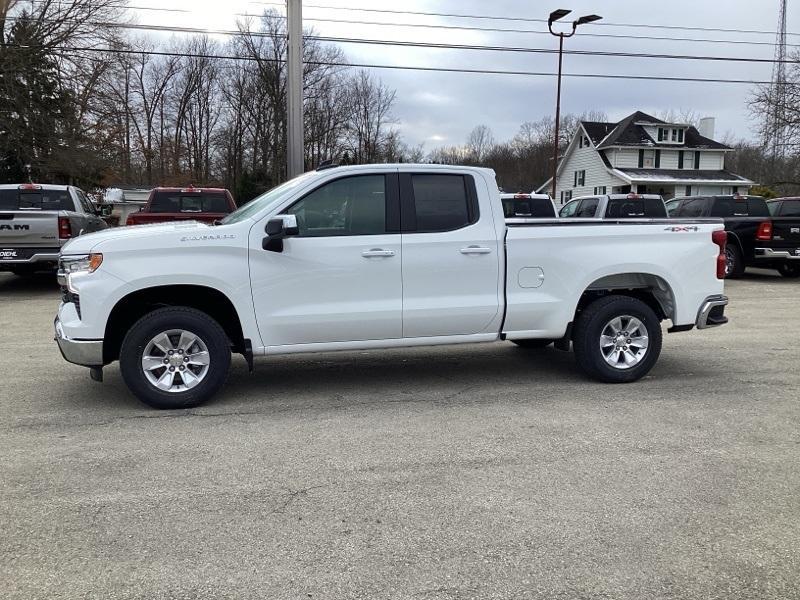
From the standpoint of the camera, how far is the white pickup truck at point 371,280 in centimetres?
513

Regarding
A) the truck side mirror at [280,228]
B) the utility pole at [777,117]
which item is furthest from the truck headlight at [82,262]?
the utility pole at [777,117]

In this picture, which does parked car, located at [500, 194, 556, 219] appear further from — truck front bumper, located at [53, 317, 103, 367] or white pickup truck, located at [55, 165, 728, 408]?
truck front bumper, located at [53, 317, 103, 367]

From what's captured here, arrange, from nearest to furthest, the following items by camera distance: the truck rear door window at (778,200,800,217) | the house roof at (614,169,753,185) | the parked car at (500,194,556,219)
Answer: the parked car at (500,194,556,219), the truck rear door window at (778,200,800,217), the house roof at (614,169,753,185)

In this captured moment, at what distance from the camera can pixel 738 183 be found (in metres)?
45.1

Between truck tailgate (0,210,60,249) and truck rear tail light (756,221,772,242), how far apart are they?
14.3 m

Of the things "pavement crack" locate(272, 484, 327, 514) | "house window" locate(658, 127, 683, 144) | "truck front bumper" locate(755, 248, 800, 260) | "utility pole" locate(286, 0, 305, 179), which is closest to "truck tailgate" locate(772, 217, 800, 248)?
"truck front bumper" locate(755, 248, 800, 260)

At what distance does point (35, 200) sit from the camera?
13.3 m

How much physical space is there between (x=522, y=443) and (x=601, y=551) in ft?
4.76

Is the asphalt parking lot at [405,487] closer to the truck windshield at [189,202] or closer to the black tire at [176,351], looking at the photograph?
the black tire at [176,351]

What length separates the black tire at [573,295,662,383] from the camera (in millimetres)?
6020

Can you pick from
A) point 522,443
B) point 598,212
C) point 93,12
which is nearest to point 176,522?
point 522,443

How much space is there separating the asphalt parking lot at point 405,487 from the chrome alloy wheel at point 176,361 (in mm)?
255

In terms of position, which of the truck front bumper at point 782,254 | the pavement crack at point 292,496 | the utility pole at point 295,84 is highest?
the utility pole at point 295,84

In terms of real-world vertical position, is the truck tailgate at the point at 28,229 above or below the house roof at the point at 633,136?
below
